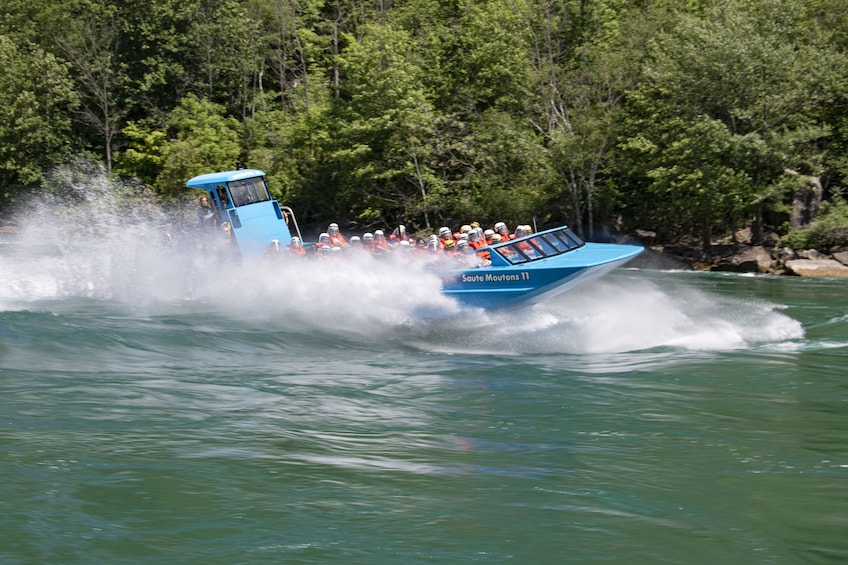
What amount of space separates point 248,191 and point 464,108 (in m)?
20.3

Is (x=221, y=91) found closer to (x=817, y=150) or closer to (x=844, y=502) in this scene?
(x=817, y=150)

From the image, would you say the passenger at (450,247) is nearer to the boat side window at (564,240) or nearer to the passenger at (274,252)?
the boat side window at (564,240)

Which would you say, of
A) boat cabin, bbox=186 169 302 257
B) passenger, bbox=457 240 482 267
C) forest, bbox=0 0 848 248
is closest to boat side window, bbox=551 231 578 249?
passenger, bbox=457 240 482 267

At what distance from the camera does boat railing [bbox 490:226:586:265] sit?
1503 cm

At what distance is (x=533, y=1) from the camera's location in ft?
140

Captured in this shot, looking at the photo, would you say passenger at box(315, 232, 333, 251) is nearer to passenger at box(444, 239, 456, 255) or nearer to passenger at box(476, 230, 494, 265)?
passenger at box(444, 239, 456, 255)

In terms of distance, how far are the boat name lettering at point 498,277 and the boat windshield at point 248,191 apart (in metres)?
7.11

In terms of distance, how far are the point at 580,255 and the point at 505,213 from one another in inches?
812

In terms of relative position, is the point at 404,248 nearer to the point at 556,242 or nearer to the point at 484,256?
the point at 484,256

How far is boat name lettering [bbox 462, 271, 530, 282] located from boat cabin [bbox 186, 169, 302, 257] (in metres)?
5.95

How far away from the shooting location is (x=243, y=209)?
20234mm

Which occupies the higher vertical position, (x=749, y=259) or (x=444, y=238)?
(x=444, y=238)

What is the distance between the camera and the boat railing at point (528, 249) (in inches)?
592

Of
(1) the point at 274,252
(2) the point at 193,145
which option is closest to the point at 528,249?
(1) the point at 274,252
